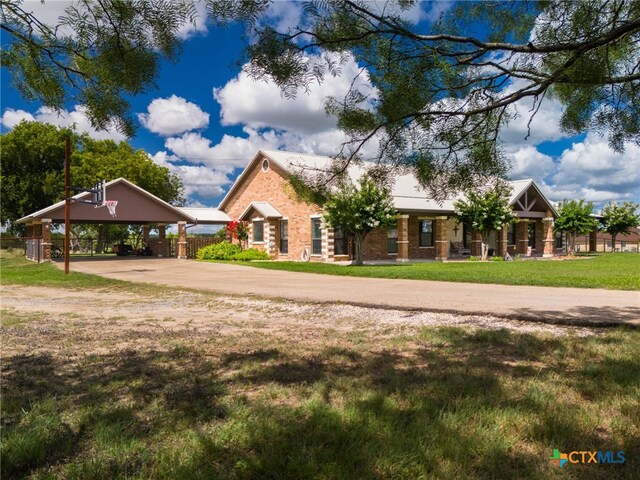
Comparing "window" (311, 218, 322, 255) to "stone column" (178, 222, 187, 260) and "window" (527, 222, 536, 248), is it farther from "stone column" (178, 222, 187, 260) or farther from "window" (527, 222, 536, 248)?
"window" (527, 222, 536, 248)

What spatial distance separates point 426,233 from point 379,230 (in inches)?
161

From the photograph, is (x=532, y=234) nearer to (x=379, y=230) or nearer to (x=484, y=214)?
(x=484, y=214)

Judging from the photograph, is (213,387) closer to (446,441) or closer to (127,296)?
(446,441)

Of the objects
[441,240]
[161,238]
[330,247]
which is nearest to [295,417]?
[330,247]

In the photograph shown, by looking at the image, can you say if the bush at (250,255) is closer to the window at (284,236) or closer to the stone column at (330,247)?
the window at (284,236)

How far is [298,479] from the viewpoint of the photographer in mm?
2744

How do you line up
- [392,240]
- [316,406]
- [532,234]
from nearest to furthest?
[316,406]
[392,240]
[532,234]

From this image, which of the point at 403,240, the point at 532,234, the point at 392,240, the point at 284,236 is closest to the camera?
the point at 403,240

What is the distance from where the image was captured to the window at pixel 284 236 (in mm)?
28969

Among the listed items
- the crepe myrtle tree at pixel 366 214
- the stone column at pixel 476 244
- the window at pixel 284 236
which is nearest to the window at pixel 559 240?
the stone column at pixel 476 244

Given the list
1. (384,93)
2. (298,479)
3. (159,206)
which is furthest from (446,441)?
(159,206)

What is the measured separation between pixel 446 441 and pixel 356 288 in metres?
9.98

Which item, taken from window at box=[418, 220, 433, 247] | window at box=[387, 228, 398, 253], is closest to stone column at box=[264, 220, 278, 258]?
window at box=[387, 228, 398, 253]

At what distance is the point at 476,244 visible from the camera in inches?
1240
